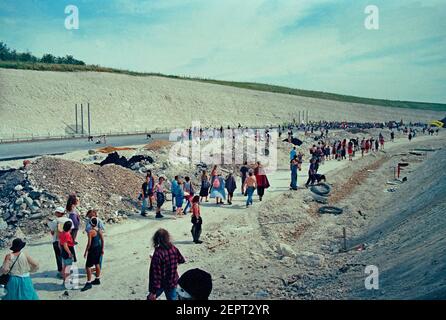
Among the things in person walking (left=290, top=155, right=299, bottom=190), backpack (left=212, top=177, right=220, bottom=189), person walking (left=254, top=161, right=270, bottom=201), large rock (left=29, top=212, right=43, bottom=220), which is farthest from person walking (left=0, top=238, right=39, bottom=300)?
person walking (left=290, top=155, right=299, bottom=190)

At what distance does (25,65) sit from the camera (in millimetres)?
80750

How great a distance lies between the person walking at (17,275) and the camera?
6.12m

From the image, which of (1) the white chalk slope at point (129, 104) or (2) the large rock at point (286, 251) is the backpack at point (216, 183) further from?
(1) the white chalk slope at point (129, 104)

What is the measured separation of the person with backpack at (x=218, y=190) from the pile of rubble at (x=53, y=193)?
A: 10.0ft

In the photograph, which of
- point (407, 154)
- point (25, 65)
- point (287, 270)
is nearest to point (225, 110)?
point (25, 65)

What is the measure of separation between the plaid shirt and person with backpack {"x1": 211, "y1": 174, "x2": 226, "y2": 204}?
9274 millimetres

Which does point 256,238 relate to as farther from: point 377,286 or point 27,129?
point 27,129

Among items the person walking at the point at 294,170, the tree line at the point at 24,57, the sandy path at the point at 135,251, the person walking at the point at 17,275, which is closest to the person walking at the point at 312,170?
the person walking at the point at 294,170

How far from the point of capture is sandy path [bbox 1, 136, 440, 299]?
7.98 metres

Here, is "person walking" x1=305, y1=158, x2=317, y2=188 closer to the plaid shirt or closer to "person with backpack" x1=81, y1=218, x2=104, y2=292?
"person with backpack" x1=81, y1=218, x2=104, y2=292

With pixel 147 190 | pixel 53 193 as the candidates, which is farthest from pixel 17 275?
pixel 147 190

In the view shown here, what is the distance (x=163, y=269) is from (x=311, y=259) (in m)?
4.81

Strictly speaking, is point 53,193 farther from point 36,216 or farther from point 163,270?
point 163,270

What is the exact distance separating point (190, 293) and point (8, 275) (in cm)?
302
